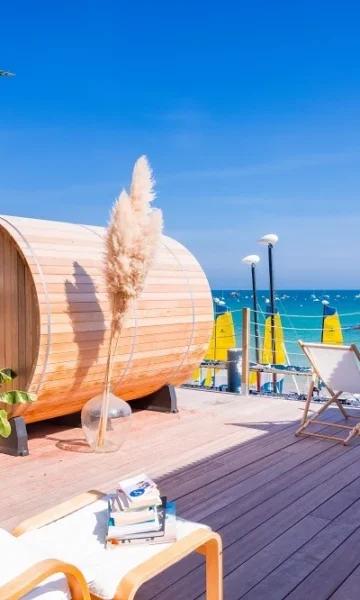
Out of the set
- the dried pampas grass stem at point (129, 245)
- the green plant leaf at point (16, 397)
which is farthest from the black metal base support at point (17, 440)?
the green plant leaf at point (16, 397)

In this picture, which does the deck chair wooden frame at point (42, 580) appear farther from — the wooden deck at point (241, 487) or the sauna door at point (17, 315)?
the sauna door at point (17, 315)

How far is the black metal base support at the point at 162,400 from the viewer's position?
6.48m

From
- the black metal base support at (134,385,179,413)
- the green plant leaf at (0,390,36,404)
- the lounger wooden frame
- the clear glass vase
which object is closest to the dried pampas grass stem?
the clear glass vase

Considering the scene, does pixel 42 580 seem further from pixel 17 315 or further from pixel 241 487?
pixel 17 315

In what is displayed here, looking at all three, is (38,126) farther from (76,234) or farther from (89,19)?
(76,234)

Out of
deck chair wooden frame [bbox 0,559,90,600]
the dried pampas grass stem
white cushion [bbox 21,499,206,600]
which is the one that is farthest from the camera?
the dried pampas grass stem

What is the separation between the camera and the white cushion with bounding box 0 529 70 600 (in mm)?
1800

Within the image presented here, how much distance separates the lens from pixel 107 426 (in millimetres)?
5086

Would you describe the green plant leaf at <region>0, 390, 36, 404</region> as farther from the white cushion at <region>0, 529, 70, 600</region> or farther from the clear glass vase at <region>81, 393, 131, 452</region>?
the clear glass vase at <region>81, 393, 131, 452</region>

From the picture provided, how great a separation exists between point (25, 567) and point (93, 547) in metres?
0.43

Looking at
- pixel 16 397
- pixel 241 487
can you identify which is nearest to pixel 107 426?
pixel 241 487

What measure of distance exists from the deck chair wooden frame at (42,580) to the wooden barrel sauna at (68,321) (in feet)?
9.76

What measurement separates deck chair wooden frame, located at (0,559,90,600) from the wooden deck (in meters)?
0.91

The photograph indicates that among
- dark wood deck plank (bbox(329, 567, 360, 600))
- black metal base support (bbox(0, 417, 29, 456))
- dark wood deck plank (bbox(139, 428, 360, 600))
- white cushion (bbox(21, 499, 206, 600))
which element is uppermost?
white cushion (bbox(21, 499, 206, 600))
